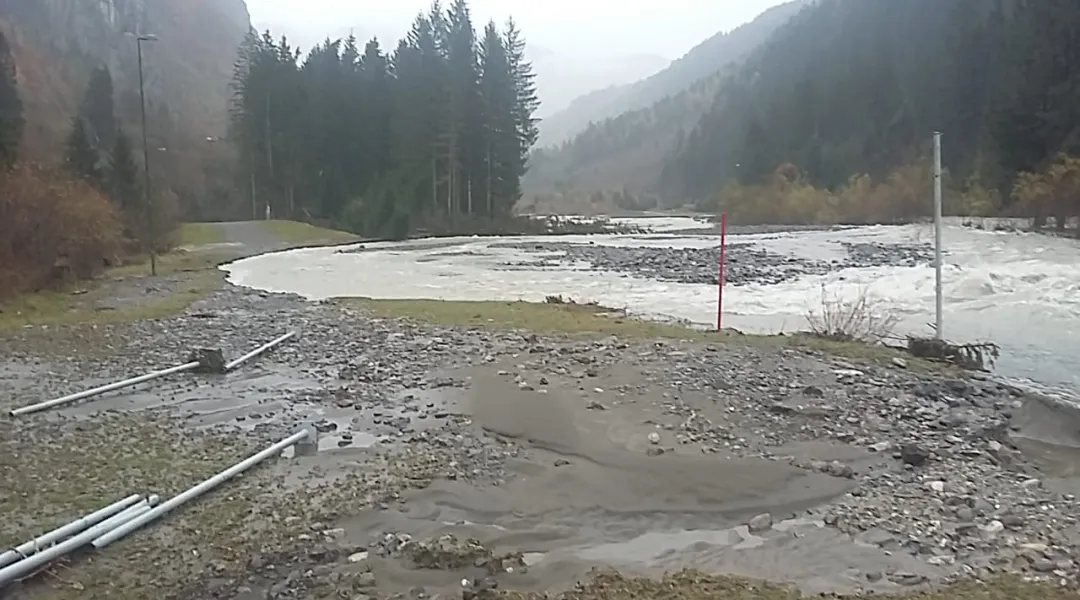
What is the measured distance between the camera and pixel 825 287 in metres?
21.0

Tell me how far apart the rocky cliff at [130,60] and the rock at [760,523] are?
5582 centimetres

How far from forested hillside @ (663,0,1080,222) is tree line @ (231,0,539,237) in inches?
1245

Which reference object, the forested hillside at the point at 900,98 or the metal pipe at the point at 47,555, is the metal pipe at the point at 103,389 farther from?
the forested hillside at the point at 900,98

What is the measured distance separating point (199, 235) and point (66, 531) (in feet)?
149

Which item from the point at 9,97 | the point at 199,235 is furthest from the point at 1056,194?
the point at 9,97

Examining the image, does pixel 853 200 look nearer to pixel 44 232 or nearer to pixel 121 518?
pixel 44 232

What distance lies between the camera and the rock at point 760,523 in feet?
18.6

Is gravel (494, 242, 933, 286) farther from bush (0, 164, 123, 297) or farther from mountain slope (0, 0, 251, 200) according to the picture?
mountain slope (0, 0, 251, 200)

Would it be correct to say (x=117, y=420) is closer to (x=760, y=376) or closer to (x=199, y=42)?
(x=760, y=376)

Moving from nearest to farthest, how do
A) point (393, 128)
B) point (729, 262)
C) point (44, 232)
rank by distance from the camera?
1. point (44, 232)
2. point (729, 262)
3. point (393, 128)

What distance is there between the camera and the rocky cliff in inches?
3310

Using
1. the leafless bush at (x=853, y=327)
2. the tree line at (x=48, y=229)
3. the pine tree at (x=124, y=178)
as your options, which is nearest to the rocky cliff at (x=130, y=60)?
the pine tree at (x=124, y=178)

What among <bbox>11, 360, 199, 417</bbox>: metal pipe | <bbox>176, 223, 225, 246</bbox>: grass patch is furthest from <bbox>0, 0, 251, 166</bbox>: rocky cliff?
<bbox>11, 360, 199, 417</bbox>: metal pipe

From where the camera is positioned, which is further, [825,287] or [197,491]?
[825,287]
